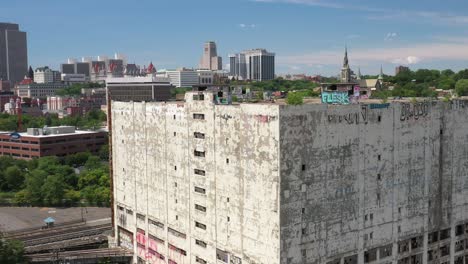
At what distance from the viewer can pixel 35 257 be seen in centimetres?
7988

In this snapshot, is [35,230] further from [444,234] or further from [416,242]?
[444,234]

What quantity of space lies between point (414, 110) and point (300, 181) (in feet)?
67.6

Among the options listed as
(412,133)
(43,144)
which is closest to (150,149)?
(412,133)

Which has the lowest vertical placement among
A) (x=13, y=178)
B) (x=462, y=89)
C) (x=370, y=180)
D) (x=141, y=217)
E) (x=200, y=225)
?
(x=13, y=178)

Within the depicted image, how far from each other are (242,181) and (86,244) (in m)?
44.4

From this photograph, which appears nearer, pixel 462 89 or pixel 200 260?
pixel 200 260

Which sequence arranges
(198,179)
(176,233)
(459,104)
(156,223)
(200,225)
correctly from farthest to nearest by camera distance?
1. (156,223)
2. (176,233)
3. (459,104)
4. (200,225)
5. (198,179)

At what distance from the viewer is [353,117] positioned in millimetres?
60125

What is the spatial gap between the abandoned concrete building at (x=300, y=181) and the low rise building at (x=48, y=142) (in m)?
106

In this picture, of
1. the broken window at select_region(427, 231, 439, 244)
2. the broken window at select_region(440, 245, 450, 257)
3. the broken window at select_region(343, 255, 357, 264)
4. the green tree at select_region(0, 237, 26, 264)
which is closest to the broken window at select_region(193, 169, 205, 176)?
the broken window at select_region(343, 255, 357, 264)

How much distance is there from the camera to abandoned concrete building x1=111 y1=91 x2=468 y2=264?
5625 cm

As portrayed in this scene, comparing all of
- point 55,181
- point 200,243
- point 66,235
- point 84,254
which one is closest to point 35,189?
point 55,181

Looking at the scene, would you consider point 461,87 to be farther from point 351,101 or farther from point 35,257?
point 35,257

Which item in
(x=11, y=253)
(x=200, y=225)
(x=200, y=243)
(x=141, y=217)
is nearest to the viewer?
(x=200, y=225)
